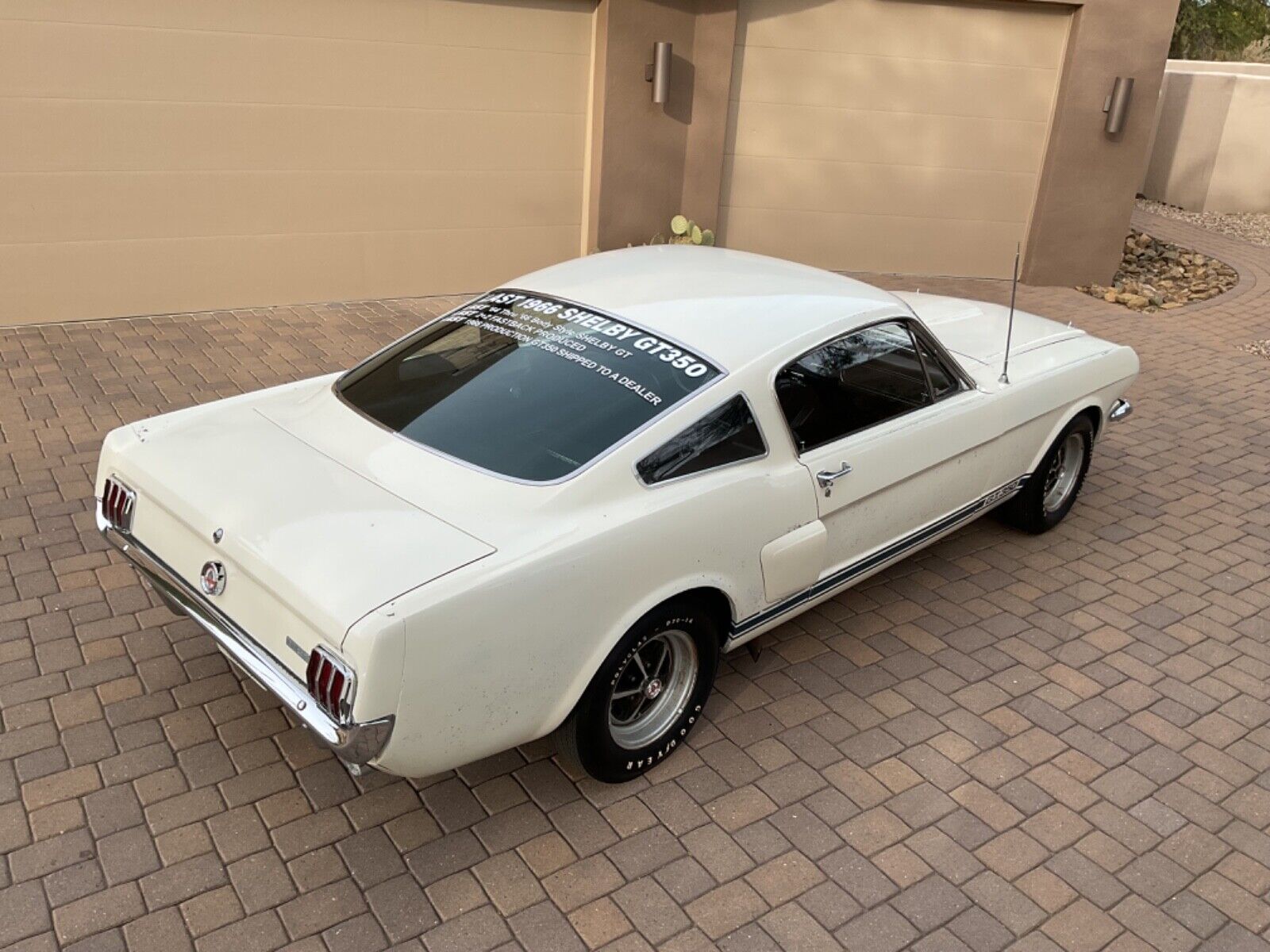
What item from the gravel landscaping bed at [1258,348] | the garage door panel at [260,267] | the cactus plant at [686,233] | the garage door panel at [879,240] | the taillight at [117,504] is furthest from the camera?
the garage door panel at [879,240]

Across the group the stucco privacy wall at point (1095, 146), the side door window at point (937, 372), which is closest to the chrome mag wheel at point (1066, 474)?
the side door window at point (937, 372)

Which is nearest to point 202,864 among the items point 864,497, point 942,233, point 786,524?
point 786,524

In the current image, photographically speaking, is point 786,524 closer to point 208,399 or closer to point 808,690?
point 808,690

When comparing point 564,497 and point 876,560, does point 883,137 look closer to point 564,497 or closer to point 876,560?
point 876,560

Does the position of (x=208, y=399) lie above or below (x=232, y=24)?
below

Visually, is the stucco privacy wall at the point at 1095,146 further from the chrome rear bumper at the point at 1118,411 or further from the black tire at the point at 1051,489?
the black tire at the point at 1051,489

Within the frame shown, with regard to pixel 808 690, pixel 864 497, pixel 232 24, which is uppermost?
pixel 232 24

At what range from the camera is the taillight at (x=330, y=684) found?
286 centimetres

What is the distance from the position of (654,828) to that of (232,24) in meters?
6.66

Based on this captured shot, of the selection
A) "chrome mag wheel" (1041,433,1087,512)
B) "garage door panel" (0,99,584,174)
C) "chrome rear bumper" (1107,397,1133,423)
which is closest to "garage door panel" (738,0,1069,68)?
"garage door panel" (0,99,584,174)

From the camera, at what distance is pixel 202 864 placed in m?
3.28

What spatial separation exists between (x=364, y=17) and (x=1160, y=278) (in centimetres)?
819

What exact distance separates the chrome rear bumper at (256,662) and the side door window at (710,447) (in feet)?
3.92

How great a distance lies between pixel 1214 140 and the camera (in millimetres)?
14406
